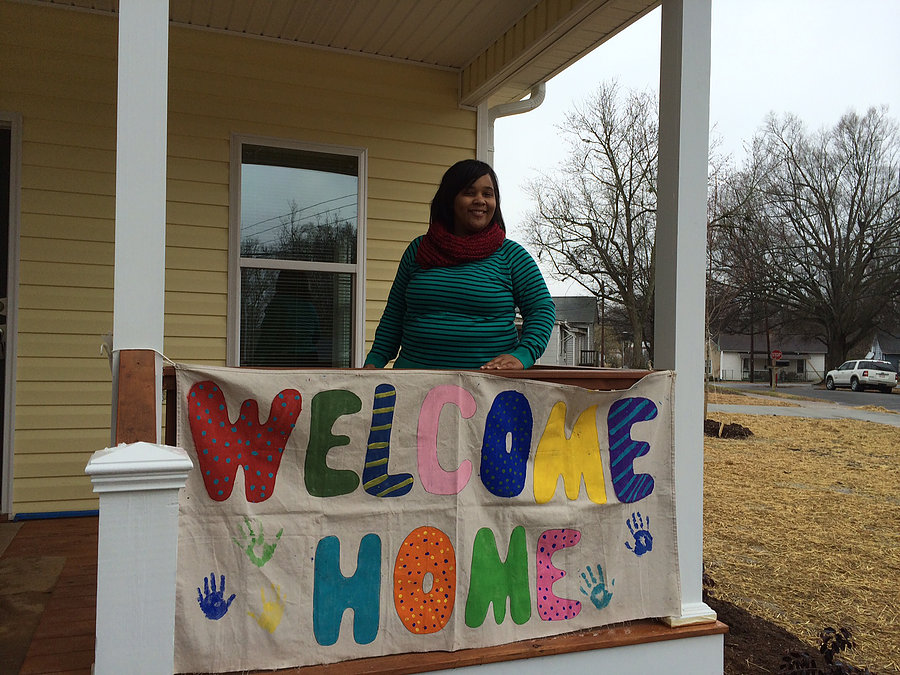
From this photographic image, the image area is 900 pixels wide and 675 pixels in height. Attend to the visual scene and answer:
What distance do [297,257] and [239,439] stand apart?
2693 mm

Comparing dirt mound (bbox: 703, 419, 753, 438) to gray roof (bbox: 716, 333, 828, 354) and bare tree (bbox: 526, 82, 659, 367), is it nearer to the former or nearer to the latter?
bare tree (bbox: 526, 82, 659, 367)

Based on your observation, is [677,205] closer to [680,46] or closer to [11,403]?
[680,46]

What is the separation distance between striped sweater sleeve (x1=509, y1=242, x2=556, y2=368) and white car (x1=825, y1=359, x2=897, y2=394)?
29.0 m

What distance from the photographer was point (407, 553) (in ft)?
7.40

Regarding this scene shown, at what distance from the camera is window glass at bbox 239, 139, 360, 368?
4547mm

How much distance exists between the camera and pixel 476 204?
255 cm

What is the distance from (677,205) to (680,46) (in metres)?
0.58

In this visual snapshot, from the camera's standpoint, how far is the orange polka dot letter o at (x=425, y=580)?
223 centimetres

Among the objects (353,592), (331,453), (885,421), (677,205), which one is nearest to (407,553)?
(353,592)

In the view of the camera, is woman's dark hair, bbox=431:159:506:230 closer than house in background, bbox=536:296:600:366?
Yes

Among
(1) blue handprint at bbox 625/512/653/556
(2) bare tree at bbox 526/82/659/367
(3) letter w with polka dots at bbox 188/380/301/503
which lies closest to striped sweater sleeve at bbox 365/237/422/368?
(3) letter w with polka dots at bbox 188/380/301/503

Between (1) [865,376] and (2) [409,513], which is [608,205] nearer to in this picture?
(1) [865,376]

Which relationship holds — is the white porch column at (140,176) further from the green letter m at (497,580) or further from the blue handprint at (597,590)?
the blue handprint at (597,590)

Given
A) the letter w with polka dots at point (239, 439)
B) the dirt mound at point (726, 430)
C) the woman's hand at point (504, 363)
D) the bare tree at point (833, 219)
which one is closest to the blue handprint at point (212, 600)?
the letter w with polka dots at point (239, 439)
